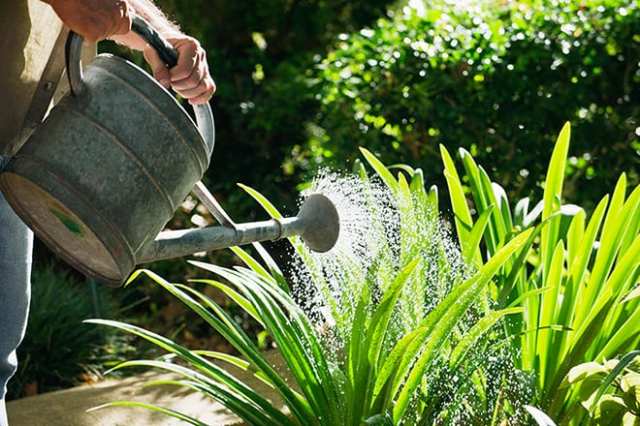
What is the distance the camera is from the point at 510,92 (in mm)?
4293

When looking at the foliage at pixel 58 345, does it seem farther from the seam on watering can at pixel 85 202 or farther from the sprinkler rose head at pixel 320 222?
the seam on watering can at pixel 85 202

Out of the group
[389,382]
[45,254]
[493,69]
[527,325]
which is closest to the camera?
[389,382]

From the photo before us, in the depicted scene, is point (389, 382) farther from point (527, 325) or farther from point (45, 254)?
point (45, 254)

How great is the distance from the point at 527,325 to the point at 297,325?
58cm

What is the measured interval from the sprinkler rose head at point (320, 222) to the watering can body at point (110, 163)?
0.43 metres

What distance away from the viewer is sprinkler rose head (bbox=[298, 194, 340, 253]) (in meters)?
2.50

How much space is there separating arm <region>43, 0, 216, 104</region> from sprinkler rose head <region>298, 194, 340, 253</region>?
32cm

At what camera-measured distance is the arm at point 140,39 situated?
200 centimetres

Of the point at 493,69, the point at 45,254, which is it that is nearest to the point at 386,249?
the point at 493,69

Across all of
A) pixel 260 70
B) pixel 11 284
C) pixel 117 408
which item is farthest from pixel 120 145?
pixel 260 70

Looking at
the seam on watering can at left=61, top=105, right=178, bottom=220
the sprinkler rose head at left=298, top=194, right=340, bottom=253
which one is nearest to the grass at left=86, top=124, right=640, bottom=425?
the sprinkler rose head at left=298, top=194, right=340, bottom=253

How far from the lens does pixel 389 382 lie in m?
2.49

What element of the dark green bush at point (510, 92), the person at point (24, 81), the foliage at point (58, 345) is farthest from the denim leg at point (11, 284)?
the dark green bush at point (510, 92)

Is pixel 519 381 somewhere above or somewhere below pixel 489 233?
below
